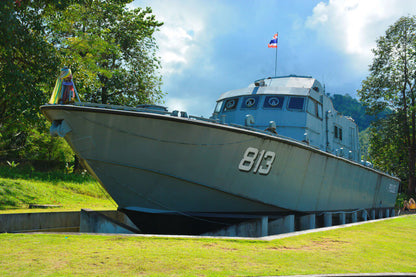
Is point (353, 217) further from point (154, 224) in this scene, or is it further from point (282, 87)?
point (154, 224)

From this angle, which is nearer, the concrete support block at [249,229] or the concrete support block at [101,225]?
the concrete support block at [101,225]

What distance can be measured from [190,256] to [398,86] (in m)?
28.8

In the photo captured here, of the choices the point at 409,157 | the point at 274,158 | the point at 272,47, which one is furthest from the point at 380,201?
the point at 409,157

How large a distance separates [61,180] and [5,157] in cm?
737

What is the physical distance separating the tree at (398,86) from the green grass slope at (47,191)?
22.4m

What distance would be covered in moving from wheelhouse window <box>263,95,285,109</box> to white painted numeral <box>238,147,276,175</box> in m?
2.41

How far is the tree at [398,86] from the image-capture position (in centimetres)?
2784

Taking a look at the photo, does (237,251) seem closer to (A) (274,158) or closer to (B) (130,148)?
(B) (130,148)

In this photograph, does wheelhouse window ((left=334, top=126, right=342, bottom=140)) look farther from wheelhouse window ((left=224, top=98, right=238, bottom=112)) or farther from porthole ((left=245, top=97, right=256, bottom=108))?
wheelhouse window ((left=224, top=98, right=238, bottom=112))

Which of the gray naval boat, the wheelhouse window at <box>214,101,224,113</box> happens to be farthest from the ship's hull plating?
→ the wheelhouse window at <box>214,101,224,113</box>

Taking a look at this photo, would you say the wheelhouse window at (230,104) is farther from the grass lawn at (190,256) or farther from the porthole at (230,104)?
the grass lawn at (190,256)

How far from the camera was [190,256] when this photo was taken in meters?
4.56

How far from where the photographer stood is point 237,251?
198 inches

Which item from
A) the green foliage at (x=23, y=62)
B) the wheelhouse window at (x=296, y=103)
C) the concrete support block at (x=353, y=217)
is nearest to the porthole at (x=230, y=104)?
the wheelhouse window at (x=296, y=103)
